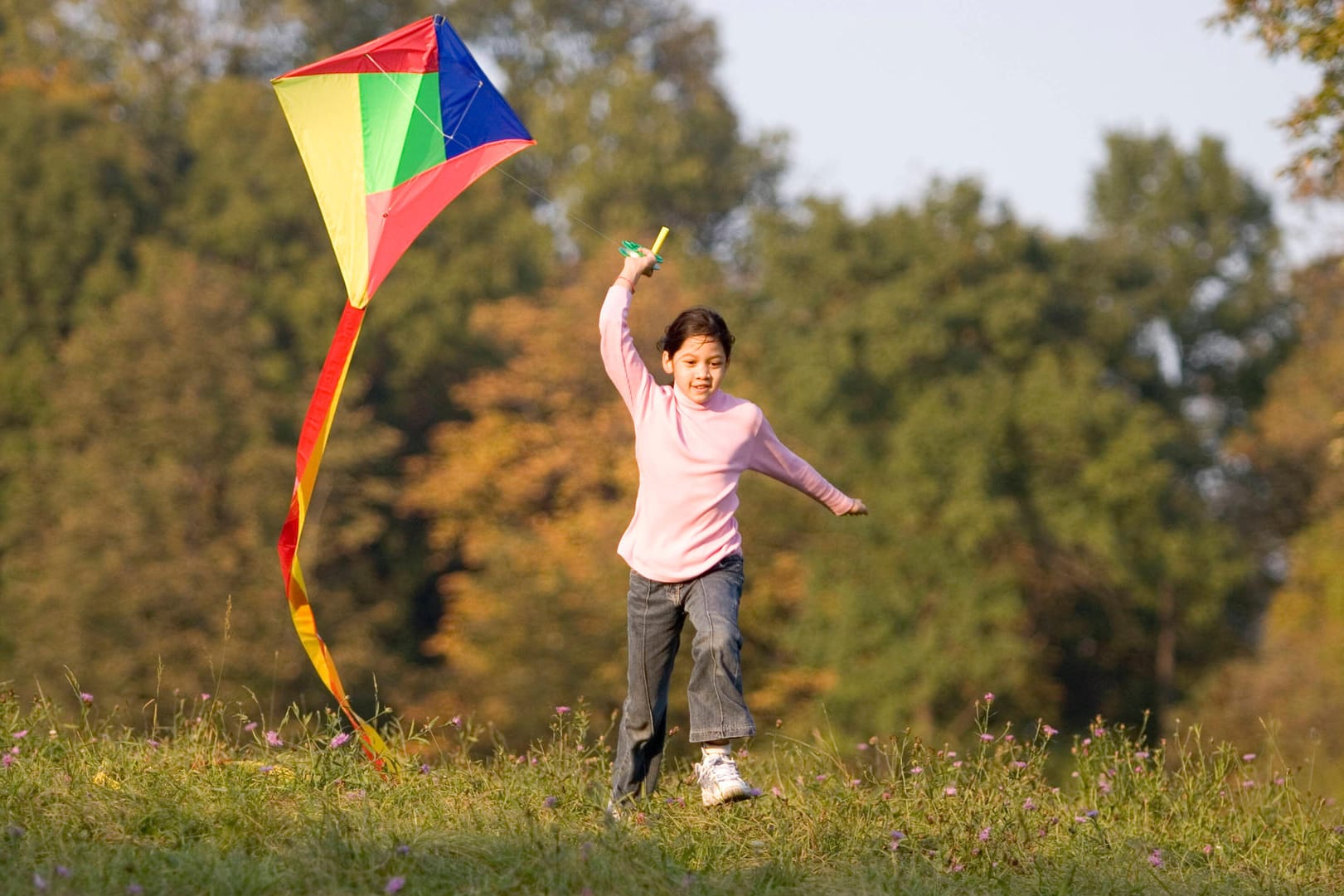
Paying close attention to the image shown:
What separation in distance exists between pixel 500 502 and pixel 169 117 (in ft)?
40.7

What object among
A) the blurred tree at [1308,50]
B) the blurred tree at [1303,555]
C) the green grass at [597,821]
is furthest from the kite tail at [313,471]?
the blurred tree at [1303,555]

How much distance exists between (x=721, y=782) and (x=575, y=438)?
30.2 metres

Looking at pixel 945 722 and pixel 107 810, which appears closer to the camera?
pixel 107 810

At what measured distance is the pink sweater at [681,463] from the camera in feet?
18.1

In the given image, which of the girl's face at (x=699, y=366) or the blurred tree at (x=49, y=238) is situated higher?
the blurred tree at (x=49, y=238)

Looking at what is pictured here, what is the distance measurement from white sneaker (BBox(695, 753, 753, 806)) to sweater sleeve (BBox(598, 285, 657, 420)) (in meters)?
1.06

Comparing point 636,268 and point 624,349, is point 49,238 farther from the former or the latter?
point 624,349

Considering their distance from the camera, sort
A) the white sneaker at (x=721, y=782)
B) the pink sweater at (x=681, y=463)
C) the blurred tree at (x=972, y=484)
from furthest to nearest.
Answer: the blurred tree at (x=972, y=484)
the pink sweater at (x=681, y=463)
the white sneaker at (x=721, y=782)

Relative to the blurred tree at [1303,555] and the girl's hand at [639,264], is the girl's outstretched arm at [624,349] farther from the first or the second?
the blurred tree at [1303,555]

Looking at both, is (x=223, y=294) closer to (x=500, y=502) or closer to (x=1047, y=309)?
(x=500, y=502)

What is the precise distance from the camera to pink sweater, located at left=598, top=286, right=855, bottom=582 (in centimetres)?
550

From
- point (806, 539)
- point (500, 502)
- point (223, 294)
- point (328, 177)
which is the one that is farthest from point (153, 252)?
point (328, 177)

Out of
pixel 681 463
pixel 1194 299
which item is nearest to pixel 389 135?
pixel 681 463

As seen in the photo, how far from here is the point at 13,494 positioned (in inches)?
1239
